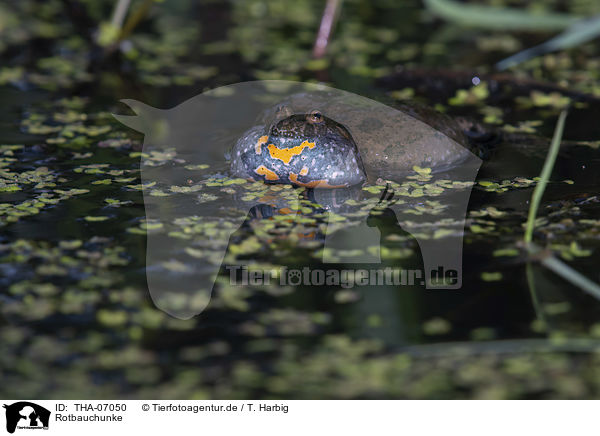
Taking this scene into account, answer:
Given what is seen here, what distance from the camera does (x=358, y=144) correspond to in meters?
3.39

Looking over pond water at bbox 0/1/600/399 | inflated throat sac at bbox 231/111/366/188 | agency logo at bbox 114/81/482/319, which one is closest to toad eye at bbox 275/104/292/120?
agency logo at bbox 114/81/482/319

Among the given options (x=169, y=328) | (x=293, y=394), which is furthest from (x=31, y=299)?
(x=293, y=394)

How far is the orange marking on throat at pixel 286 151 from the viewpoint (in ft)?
10.4

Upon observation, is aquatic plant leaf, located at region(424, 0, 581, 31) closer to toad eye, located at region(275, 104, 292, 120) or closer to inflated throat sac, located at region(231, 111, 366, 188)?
inflated throat sac, located at region(231, 111, 366, 188)

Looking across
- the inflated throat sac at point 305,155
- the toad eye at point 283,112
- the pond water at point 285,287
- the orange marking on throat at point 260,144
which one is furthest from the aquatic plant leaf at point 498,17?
the toad eye at point 283,112

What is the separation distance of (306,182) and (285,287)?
796 mm

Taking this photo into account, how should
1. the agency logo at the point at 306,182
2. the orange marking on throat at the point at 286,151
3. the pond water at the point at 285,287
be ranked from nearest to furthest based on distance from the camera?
the pond water at the point at 285,287, the agency logo at the point at 306,182, the orange marking on throat at the point at 286,151

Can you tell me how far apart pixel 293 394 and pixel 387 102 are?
1926 mm

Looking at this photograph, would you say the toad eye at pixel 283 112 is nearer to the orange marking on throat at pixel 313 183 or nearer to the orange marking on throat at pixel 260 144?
the orange marking on throat at pixel 260 144

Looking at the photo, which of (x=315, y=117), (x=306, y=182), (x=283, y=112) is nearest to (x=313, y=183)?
(x=306, y=182)

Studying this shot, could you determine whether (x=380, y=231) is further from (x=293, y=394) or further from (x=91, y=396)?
(x=91, y=396)

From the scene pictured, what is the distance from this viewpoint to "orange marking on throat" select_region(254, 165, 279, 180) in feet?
10.6
